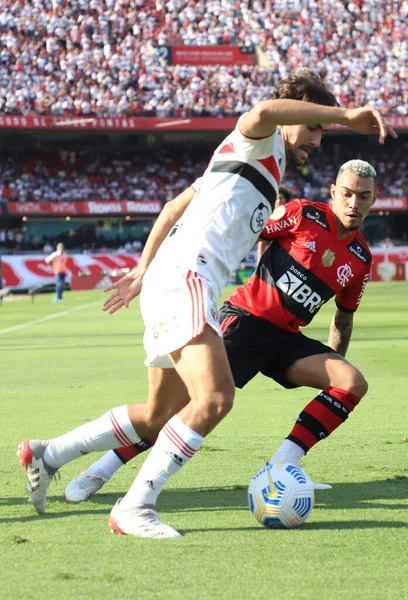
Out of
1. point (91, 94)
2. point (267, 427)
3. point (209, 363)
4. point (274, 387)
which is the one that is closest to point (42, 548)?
point (209, 363)

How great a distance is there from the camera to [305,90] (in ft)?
14.3

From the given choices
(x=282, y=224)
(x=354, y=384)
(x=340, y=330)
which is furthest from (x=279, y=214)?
(x=354, y=384)

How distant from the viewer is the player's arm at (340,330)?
5816 mm

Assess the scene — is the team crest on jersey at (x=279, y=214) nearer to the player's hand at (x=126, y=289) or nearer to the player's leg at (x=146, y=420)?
the player's hand at (x=126, y=289)

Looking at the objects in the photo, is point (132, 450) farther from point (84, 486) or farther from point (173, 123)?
point (173, 123)

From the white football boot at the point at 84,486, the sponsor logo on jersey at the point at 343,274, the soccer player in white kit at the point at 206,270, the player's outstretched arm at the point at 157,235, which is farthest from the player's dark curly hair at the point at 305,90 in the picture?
the white football boot at the point at 84,486

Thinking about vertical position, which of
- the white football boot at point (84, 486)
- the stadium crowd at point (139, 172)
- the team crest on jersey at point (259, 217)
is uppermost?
the team crest on jersey at point (259, 217)

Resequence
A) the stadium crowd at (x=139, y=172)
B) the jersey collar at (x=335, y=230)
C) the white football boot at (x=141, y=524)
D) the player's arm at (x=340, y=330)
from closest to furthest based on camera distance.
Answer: the white football boot at (x=141, y=524) → the jersey collar at (x=335, y=230) → the player's arm at (x=340, y=330) → the stadium crowd at (x=139, y=172)

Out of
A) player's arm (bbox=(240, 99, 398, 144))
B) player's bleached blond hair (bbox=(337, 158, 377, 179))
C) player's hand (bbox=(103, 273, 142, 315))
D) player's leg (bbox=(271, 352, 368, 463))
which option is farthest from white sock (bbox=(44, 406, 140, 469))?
player's bleached blond hair (bbox=(337, 158, 377, 179))

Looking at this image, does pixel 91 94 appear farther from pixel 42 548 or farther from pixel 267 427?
pixel 42 548

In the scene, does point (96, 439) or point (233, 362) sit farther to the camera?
point (233, 362)

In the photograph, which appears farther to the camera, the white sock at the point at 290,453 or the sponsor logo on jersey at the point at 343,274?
the sponsor logo on jersey at the point at 343,274

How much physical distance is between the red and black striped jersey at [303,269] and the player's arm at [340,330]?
0.19 ft

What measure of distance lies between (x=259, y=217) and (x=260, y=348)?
1.38 metres
